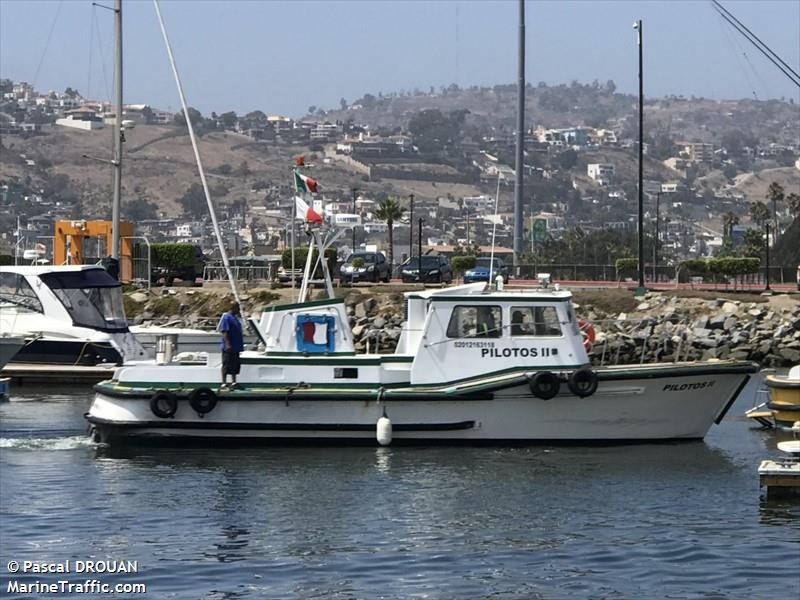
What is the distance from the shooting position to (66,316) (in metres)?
35.7

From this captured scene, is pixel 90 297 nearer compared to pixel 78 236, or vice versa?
pixel 90 297

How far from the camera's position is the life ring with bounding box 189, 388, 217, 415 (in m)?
24.8

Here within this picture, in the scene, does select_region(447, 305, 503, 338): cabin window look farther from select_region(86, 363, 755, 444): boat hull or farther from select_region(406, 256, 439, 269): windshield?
select_region(406, 256, 439, 269): windshield

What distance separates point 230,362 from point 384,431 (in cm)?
272

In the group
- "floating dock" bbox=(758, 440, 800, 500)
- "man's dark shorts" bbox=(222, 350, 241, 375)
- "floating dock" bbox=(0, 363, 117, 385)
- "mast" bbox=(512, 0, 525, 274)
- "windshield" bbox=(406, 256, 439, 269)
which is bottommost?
"floating dock" bbox=(758, 440, 800, 500)

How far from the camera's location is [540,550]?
1855cm

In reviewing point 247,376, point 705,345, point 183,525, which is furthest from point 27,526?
point 705,345

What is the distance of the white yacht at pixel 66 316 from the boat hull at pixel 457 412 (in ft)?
34.3

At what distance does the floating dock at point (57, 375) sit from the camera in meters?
34.5

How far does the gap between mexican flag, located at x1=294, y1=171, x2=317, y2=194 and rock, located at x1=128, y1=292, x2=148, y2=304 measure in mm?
24246

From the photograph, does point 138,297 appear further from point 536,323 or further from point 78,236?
point 536,323

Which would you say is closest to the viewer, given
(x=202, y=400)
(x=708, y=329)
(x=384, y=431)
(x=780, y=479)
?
(x=780, y=479)

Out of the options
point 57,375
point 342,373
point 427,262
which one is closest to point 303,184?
point 342,373

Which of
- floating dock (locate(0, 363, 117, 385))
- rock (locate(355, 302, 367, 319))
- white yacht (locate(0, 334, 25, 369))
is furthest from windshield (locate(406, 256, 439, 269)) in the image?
white yacht (locate(0, 334, 25, 369))
